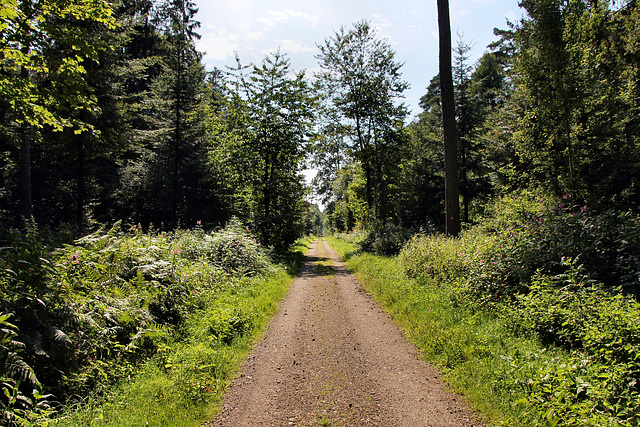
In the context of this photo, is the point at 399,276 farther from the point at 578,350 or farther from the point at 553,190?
the point at 553,190

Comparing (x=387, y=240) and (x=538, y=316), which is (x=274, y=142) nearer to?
(x=387, y=240)

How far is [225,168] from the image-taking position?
19.3 m

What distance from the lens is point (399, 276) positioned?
1057cm

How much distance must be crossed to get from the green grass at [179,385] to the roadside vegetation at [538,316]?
3232mm

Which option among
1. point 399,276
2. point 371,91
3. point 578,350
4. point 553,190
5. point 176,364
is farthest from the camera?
point 371,91

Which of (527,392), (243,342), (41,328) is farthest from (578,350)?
(41,328)

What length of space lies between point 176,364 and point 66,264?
2468 mm

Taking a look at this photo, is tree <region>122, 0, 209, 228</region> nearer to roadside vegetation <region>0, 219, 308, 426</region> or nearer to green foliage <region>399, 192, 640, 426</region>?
roadside vegetation <region>0, 219, 308, 426</region>

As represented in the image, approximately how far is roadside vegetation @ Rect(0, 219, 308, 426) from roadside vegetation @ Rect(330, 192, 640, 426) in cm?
348

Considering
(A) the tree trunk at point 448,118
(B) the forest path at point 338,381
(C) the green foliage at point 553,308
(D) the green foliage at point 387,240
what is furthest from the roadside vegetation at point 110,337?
(D) the green foliage at point 387,240

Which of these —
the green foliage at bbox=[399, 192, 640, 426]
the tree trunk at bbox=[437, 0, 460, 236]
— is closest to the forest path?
the green foliage at bbox=[399, 192, 640, 426]

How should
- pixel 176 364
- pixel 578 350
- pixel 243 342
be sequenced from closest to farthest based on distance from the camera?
pixel 578 350 → pixel 176 364 → pixel 243 342

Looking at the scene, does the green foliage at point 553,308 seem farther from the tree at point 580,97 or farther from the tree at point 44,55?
the tree at point 44,55

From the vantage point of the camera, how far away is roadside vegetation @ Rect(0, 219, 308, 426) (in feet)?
11.9
